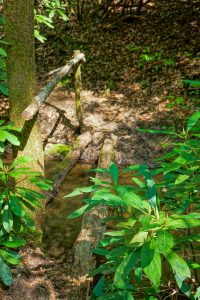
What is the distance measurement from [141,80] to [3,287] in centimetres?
622

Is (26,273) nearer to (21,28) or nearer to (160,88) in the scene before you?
(21,28)

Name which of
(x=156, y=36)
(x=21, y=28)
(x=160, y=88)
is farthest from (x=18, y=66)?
(x=156, y=36)

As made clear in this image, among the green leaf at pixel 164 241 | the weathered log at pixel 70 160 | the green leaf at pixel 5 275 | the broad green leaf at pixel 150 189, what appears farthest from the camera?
the weathered log at pixel 70 160

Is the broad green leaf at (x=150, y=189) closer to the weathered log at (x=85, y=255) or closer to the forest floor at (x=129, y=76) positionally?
the weathered log at (x=85, y=255)

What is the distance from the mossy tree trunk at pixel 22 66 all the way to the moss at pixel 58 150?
285 centimetres

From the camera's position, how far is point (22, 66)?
12.1 ft

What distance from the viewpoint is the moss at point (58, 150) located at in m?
6.86

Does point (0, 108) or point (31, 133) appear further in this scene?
point (0, 108)

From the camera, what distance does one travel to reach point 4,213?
256cm

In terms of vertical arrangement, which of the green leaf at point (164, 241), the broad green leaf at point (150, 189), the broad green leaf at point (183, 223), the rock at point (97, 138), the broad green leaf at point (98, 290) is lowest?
the rock at point (97, 138)

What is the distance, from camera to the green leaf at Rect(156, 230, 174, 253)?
4.47 ft

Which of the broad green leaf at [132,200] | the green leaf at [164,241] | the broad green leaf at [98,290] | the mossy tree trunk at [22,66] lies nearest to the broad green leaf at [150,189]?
the broad green leaf at [132,200]

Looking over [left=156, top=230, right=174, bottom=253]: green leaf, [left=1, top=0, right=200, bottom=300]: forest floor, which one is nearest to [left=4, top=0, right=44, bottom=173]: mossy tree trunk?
[left=1, top=0, right=200, bottom=300]: forest floor

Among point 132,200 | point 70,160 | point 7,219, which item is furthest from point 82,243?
point 70,160
